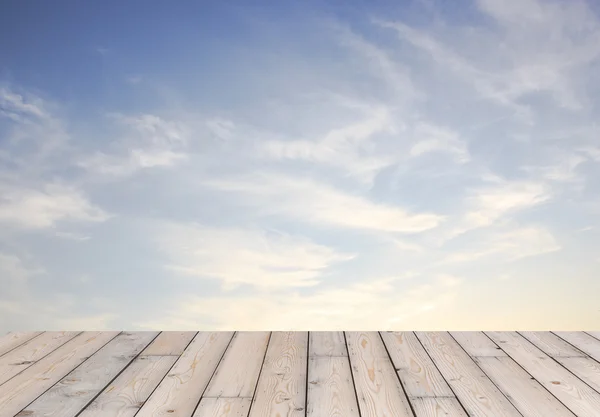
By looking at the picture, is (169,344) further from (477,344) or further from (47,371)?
(477,344)

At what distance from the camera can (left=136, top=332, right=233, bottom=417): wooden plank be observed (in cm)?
172

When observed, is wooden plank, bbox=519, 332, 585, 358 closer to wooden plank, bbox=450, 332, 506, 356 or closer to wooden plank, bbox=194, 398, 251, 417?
wooden plank, bbox=450, 332, 506, 356

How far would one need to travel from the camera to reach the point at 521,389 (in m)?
1.92

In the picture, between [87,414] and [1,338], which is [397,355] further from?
[1,338]

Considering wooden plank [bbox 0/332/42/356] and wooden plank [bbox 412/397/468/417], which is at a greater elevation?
wooden plank [bbox 0/332/42/356]

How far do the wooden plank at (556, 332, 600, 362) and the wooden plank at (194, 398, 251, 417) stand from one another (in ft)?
5.40

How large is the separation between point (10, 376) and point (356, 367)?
1.43 metres

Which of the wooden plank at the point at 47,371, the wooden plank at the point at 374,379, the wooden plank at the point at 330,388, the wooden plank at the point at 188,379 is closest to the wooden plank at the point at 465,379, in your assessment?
the wooden plank at the point at 374,379

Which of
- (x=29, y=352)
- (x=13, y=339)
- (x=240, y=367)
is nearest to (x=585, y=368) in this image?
(x=240, y=367)

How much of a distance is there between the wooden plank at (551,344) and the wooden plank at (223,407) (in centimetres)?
150

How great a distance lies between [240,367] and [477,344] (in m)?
1.18

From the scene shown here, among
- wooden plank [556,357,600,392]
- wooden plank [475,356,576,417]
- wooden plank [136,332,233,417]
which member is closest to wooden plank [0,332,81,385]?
wooden plank [136,332,233,417]

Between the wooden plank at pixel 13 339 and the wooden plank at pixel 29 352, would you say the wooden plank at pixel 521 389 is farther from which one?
the wooden plank at pixel 13 339

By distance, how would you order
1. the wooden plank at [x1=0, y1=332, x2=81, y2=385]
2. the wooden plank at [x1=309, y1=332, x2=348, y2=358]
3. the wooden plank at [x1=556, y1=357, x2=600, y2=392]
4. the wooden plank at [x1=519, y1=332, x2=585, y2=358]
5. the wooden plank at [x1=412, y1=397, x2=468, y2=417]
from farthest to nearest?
the wooden plank at [x1=519, y1=332, x2=585, y2=358]
the wooden plank at [x1=309, y1=332, x2=348, y2=358]
the wooden plank at [x1=0, y1=332, x2=81, y2=385]
the wooden plank at [x1=556, y1=357, x2=600, y2=392]
the wooden plank at [x1=412, y1=397, x2=468, y2=417]
